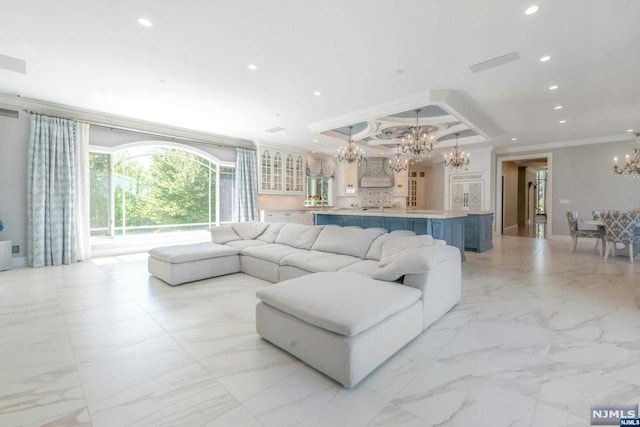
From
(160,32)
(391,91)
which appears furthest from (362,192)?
(160,32)

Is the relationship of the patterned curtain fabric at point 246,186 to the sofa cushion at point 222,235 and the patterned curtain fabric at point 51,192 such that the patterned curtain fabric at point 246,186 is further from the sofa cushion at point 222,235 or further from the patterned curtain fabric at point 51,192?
the patterned curtain fabric at point 51,192

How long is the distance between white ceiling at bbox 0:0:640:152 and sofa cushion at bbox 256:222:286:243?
231 cm

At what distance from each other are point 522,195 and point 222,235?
14.6 metres

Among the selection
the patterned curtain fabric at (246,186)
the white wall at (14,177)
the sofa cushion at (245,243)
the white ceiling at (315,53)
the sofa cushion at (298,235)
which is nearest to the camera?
the white ceiling at (315,53)

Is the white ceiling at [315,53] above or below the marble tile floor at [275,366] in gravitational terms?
above

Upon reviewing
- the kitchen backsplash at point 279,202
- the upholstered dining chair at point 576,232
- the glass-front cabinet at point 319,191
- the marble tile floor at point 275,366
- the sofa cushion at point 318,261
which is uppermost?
the glass-front cabinet at point 319,191

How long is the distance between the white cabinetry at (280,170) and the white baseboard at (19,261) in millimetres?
5124

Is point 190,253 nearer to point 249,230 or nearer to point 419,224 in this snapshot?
point 249,230

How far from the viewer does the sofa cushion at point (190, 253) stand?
402cm

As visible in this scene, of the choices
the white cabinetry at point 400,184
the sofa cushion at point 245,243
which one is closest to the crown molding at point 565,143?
the white cabinetry at point 400,184

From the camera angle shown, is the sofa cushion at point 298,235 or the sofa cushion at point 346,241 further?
the sofa cushion at point 298,235

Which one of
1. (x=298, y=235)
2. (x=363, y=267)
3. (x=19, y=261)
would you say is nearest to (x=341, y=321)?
(x=363, y=267)

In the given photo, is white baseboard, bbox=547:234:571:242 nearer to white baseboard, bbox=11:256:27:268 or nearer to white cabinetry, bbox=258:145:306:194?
white cabinetry, bbox=258:145:306:194

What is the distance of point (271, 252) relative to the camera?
14.1 feet
